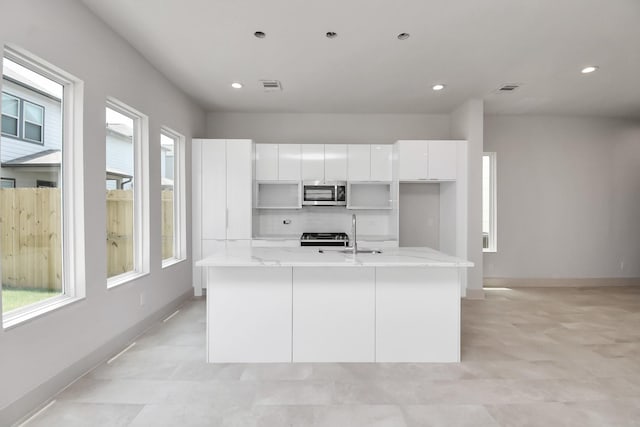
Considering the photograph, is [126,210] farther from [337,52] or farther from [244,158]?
Result: [337,52]

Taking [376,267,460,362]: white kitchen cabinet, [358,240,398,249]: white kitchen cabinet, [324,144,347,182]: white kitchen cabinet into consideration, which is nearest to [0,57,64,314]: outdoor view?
[376,267,460,362]: white kitchen cabinet

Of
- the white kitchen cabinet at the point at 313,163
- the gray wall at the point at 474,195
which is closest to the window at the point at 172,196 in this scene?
the white kitchen cabinet at the point at 313,163

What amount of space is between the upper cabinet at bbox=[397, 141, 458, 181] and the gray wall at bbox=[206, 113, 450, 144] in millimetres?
687

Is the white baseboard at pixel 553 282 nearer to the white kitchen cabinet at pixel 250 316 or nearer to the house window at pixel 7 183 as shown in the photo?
the white kitchen cabinet at pixel 250 316

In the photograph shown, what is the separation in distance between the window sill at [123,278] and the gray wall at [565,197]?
199 inches

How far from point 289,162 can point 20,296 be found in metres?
3.48

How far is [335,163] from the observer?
5.02 m

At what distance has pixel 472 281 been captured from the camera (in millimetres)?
4758

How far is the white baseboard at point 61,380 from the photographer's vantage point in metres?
1.92

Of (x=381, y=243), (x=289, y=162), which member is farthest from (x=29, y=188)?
(x=381, y=243)

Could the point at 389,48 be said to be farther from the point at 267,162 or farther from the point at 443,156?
the point at 267,162

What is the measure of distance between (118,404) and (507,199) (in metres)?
5.69

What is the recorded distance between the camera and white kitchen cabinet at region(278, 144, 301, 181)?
500cm

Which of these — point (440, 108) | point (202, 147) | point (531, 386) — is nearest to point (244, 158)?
point (202, 147)
